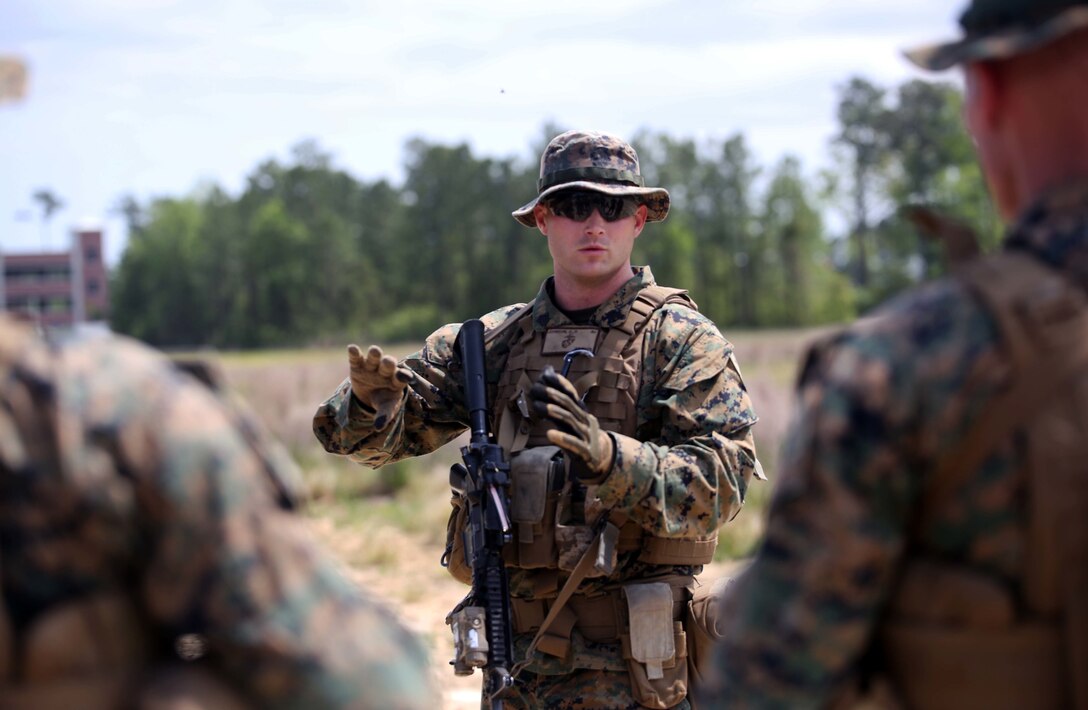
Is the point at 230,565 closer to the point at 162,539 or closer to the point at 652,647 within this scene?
the point at 162,539

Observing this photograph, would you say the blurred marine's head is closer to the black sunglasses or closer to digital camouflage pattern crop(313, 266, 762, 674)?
digital camouflage pattern crop(313, 266, 762, 674)

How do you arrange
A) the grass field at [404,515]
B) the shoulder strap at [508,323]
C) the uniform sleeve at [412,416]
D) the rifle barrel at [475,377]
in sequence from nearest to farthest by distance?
the rifle barrel at [475,377], the uniform sleeve at [412,416], the shoulder strap at [508,323], the grass field at [404,515]

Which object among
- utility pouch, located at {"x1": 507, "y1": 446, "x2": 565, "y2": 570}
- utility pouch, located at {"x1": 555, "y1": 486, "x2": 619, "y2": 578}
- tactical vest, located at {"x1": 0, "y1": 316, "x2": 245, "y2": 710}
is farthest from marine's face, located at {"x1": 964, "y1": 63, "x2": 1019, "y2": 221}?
utility pouch, located at {"x1": 507, "y1": 446, "x2": 565, "y2": 570}

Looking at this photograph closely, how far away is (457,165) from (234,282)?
45.5 feet

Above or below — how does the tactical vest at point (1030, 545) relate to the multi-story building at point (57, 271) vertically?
below

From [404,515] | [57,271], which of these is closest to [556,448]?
[404,515]

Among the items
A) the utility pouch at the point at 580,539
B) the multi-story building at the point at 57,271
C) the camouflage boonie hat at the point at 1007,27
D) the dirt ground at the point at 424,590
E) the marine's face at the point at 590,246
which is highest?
the multi-story building at the point at 57,271

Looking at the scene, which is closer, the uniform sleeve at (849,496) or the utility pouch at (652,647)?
the uniform sleeve at (849,496)

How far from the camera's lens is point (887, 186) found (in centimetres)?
5966

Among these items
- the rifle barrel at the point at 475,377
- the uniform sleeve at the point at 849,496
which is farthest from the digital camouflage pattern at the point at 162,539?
→ the rifle barrel at the point at 475,377

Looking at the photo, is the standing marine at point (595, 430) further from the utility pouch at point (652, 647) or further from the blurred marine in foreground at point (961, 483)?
the blurred marine in foreground at point (961, 483)

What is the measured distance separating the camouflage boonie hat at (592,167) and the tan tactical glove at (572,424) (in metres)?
0.84

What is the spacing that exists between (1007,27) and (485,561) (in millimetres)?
2474

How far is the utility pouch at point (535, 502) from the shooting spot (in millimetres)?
4145
